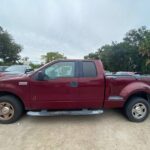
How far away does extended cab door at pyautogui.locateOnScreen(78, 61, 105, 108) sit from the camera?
588 cm

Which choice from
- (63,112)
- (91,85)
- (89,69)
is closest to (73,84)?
(91,85)

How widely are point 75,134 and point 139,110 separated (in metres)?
2.22

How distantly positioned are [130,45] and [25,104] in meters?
46.0

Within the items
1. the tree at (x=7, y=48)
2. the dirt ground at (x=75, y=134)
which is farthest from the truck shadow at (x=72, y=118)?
the tree at (x=7, y=48)

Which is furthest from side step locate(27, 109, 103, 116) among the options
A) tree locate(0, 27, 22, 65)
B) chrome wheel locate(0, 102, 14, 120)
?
tree locate(0, 27, 22, 65)

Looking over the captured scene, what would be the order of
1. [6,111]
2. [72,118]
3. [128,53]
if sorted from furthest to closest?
1. [128,53]
2. [72,118]
3. [6,111]

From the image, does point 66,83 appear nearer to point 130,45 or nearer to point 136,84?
point 136,84

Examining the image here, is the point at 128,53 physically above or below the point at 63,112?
above

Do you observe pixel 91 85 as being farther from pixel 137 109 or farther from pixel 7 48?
pixel 7 48

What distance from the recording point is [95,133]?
520 cm

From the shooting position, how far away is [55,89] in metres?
5.77

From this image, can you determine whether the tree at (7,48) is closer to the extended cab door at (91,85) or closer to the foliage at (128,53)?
the foliage at (128,53)

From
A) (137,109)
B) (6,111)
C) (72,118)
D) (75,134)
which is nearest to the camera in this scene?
(75,134)

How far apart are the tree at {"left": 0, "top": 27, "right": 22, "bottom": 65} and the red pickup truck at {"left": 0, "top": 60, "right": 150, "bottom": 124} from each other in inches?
1499
